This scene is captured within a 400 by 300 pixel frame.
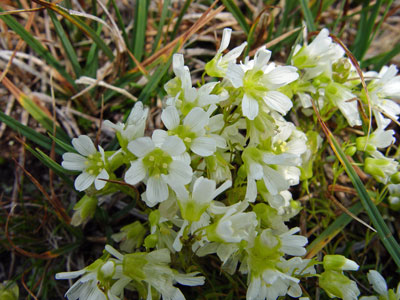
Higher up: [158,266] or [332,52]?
[332,52]

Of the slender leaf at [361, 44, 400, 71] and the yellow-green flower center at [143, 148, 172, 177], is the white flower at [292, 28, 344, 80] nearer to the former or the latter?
the slender leaf at [361, 44, 400, 71]

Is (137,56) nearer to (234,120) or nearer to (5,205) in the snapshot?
(234,120)

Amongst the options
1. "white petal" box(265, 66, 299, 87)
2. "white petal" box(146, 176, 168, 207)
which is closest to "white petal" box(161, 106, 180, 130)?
"white petal" box(146, 176, 168, 207)

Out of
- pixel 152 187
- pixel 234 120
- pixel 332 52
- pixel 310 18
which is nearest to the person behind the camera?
pixel 152 187

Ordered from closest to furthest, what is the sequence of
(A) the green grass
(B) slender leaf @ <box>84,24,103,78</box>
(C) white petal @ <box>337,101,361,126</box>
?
(C) white petal @ <box>337,101,361,126</box> < (A) the green grass < (B) slender leaf @ <box>84,24,103,78</box>

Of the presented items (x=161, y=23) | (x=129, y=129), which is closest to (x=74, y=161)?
(x=129, y=129)

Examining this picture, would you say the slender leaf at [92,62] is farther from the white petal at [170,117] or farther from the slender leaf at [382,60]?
the slender leaf at [382,60]

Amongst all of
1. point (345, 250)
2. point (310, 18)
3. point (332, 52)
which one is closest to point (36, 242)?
point (345, 250)
